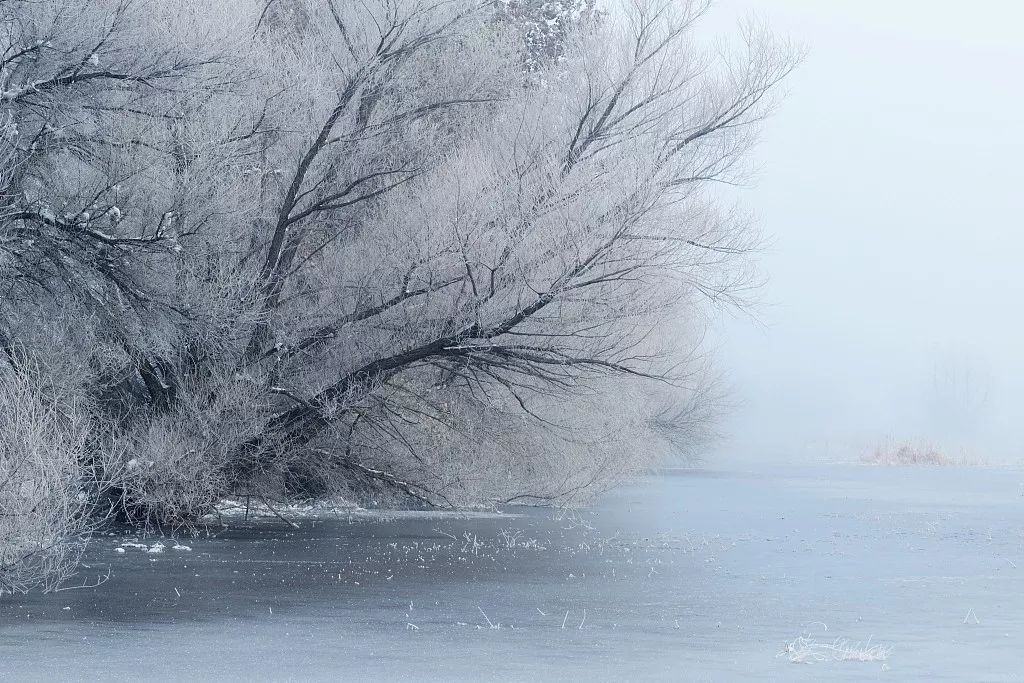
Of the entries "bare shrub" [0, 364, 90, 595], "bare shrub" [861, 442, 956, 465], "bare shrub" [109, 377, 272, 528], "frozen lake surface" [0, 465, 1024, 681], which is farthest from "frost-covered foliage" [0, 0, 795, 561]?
"bare shrub" [861, 442, 956, 465]

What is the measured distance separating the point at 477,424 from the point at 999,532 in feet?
34.1

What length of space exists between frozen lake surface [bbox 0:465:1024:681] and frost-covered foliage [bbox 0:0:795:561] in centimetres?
174

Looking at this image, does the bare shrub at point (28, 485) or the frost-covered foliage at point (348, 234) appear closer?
the bare shrub at point (28, 485)

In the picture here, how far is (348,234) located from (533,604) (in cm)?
1170

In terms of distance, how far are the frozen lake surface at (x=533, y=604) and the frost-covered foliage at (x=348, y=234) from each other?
5.71 feet

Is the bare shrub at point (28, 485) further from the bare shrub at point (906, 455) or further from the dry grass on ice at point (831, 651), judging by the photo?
the bare shrub at point (906, 455)

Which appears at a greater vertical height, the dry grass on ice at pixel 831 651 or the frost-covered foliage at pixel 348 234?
the frost-covered foliage at pixel 348 234

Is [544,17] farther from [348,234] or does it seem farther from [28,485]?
[28,485]

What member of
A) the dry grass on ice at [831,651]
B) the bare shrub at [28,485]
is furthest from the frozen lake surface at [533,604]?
the bare shrub at [28,485]

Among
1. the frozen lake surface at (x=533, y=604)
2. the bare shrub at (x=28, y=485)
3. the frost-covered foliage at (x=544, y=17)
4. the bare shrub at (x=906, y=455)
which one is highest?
the frost-covered foliage at (x=544, y=17)

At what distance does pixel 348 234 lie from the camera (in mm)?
24391

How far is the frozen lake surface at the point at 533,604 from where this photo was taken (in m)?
10.7

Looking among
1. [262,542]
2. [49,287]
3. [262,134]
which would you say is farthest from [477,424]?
[49,287]

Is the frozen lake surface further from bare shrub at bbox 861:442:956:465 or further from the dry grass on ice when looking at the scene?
bare shrub at bbox 861:442:956:465
